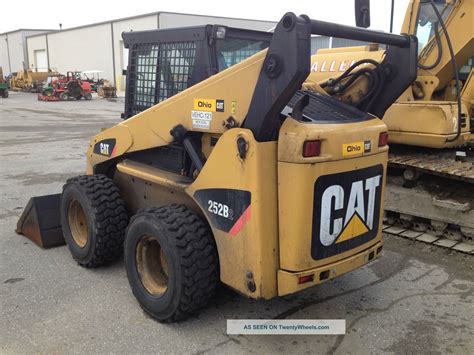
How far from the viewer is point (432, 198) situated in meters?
5.15

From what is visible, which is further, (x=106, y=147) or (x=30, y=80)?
(x=30, y=80)

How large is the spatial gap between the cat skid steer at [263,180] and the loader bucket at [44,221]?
61.6 inches

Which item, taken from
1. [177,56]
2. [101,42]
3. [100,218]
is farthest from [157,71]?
[101,42]

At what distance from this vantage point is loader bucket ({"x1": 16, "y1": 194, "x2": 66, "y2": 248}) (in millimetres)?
4887

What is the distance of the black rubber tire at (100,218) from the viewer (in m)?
4.14

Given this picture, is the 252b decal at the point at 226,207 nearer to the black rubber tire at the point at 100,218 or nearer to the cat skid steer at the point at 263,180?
the cat skid steer at the point at 263,180

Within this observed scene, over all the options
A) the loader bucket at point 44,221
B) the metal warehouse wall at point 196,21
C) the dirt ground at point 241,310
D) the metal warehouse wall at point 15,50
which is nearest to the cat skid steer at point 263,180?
the dirt ground at point 241,310

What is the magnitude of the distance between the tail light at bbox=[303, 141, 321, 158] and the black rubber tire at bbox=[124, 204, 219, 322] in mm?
938

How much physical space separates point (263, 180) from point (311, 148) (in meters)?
0.34

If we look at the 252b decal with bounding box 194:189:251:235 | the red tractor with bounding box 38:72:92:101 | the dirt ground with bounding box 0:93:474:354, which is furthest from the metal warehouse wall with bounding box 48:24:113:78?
Answer: the 252b decal with bounding box 194:189:251:235

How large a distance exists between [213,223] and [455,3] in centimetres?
430

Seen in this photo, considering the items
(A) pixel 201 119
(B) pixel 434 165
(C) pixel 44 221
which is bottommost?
(C) pixel 44 221

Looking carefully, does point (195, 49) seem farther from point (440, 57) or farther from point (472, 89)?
point (472, 89)

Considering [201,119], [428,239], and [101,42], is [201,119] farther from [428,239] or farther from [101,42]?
[101,42]
